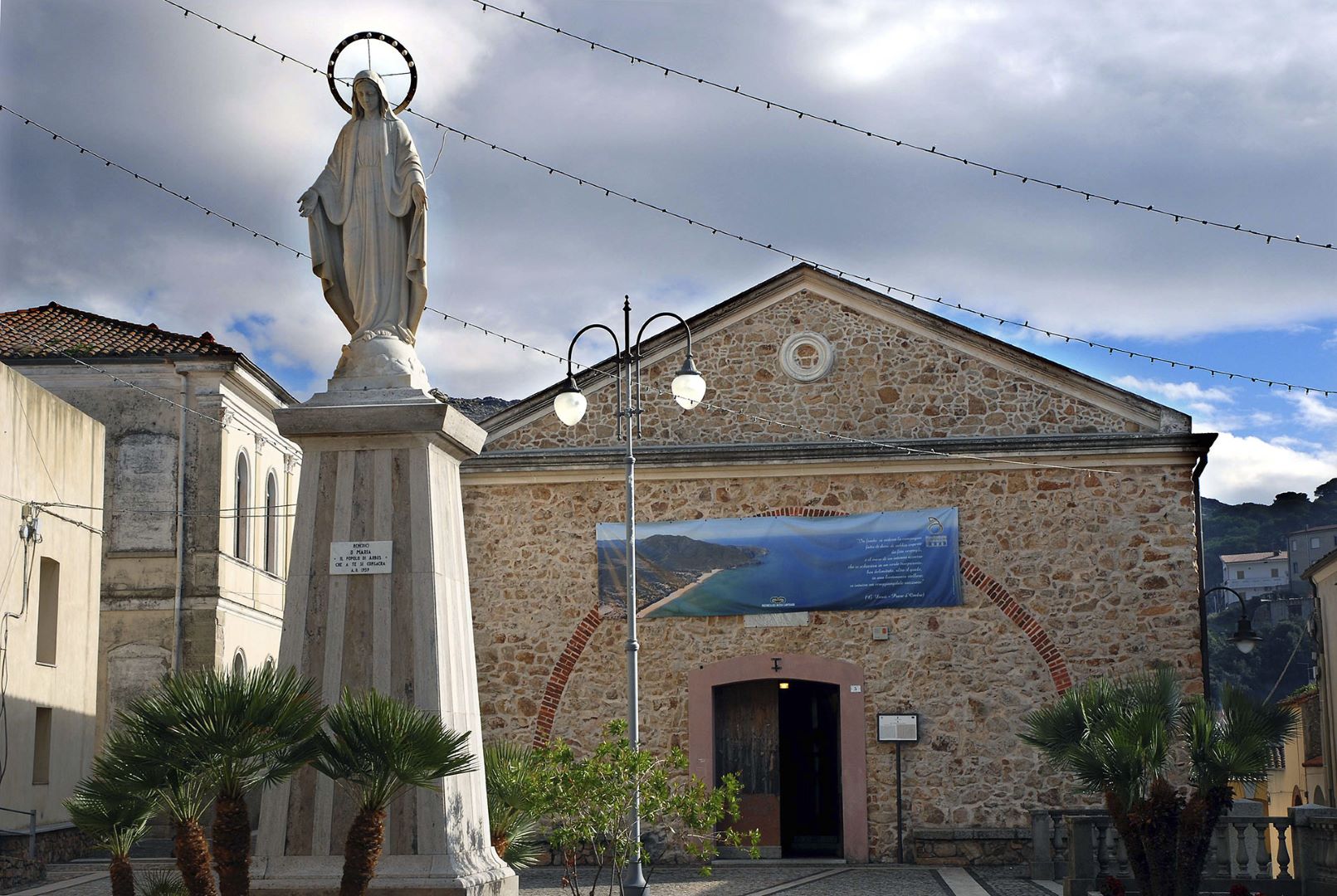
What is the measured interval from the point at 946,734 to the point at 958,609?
1.44m

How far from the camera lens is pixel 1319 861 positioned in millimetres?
13109

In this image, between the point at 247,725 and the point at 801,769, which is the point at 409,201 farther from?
the point at 801,769

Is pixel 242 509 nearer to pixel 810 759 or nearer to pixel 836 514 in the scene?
pixel 810 759

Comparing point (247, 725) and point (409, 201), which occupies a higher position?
point (409, 201)

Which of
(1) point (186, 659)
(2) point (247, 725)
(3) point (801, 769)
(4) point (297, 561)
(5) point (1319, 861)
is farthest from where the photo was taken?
(1) point (186, 659)

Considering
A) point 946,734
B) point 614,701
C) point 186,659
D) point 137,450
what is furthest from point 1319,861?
point 137,450

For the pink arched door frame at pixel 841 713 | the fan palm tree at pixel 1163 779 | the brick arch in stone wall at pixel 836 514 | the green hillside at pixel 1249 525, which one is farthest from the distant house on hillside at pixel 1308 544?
the fan palm tree at pixel 1163 779

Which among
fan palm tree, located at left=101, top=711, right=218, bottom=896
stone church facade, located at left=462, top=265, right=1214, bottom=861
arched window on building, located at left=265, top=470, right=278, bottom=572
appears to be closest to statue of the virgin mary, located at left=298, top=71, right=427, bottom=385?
fan palm tree, located at left=101, top=711, right=218, bottom=896

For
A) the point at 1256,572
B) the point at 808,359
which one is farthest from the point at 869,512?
the point at 1256,572

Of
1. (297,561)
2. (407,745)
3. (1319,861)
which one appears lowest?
(1319,861)

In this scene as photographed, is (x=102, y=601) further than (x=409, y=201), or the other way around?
(x=102, y=601)

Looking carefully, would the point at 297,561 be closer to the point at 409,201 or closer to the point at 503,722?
the point at 409,201

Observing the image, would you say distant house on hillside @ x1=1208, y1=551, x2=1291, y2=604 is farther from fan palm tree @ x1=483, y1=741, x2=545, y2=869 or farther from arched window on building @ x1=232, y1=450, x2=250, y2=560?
fan palm tree @ x1=483, y1=741, x2=545, y2=869

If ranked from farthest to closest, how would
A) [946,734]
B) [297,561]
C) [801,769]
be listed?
[801,769] < [946,734] < [297,561]
